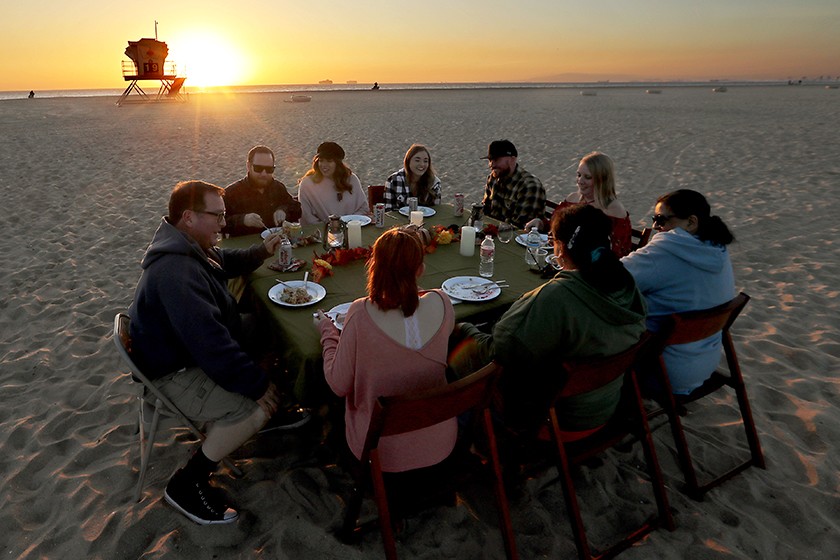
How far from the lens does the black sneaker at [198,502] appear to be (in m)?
2.72

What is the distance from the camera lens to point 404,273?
201 cm

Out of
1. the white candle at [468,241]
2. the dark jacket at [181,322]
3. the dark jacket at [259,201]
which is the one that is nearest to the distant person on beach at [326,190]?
the dark jacket at [259,201]

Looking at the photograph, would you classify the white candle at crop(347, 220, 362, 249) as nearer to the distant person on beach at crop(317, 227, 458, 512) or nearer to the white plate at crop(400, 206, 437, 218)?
the white plate at crop(400, 206, 437, 218)

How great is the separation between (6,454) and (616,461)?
4.14 m

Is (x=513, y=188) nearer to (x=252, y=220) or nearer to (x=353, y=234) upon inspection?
(x=353, y=234)

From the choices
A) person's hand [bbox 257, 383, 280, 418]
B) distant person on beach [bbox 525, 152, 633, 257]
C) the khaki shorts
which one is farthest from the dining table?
distant person on beach [bbox 525, 152, 633, 257]

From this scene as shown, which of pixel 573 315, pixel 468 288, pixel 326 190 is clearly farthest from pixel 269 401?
pixel 326 190

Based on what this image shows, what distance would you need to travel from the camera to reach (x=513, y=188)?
5641mm

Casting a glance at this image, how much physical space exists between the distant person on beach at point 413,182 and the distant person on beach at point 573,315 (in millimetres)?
3450

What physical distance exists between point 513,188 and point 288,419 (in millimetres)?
3666

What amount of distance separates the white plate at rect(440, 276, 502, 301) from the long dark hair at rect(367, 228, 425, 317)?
843 mm

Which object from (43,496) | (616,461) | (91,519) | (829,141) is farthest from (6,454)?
(829,141)

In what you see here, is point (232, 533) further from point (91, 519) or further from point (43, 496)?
point (43, 496)

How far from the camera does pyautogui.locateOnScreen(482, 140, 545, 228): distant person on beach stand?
18.0 feet
